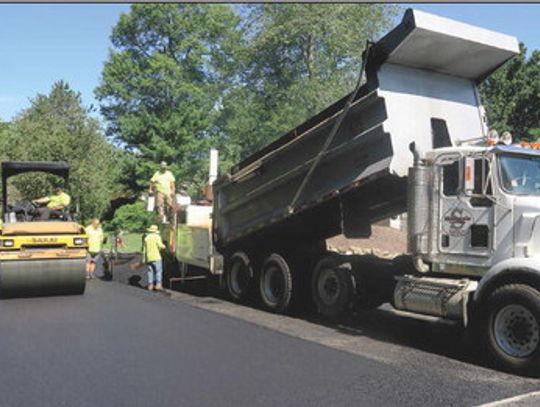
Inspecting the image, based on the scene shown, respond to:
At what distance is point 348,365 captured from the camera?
20.1 feet

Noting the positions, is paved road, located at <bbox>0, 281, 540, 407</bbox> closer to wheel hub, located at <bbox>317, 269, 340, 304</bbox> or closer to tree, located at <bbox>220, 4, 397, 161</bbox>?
wheel hub, located at <bbox>317, 269, 340, 304</bbox>

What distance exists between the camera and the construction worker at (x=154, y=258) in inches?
446

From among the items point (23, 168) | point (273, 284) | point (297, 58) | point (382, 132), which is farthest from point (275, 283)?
point (297, 58)

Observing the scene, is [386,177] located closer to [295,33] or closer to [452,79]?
[452,79]

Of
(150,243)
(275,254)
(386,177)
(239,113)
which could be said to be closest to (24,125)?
(239,113)

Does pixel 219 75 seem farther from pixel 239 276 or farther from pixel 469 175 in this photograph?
pixel 469 175

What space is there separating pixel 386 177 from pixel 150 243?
17.0 feet

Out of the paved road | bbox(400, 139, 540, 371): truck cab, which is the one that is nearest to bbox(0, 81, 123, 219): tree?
the paved road

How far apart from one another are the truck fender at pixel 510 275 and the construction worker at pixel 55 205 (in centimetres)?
749

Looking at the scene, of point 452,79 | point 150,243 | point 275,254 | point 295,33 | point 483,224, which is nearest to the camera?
point 483,224

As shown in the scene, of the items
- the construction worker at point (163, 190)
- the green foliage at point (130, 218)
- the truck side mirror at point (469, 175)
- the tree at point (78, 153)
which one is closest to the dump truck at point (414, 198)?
the truck side mirror at point (469, 175)

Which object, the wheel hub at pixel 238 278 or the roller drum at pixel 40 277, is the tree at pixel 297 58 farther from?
the roller drum at pixel 40 277

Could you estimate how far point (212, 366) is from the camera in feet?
19.8

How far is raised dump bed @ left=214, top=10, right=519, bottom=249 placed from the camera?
25.0 feet
